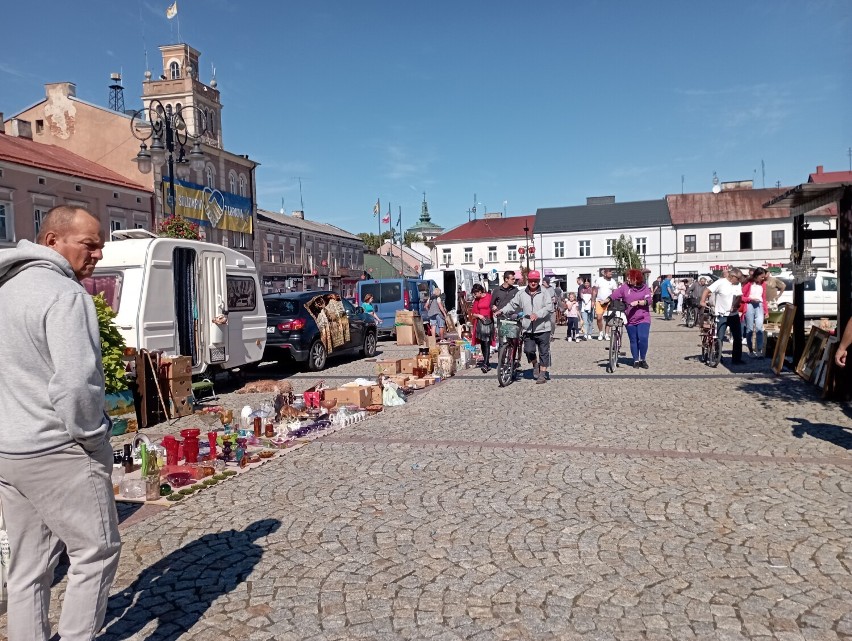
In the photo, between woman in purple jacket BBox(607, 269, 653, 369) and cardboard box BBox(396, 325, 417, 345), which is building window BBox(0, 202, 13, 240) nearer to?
cardboard box BBox(396, 325, 417, 345)

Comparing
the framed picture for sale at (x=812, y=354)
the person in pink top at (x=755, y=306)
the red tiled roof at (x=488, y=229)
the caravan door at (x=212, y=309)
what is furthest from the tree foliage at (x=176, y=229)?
the red tiled roof at (x=488, y=229)

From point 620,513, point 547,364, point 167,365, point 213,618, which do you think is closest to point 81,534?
point 213,618

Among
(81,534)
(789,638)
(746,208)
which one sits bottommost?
(789,638)

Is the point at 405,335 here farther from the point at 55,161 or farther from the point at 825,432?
the point at 55,161

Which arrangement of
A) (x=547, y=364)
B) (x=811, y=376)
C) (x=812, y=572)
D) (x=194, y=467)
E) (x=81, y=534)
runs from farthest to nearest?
(x=547, y=364) < (x=811, y=376) < (x=194, y=467) < (x=812, y=572) < (x=81, y=534)

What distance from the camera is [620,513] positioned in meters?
4.90

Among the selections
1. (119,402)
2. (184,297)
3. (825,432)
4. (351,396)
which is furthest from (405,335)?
(825,432)

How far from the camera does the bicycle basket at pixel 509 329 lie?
453 inches

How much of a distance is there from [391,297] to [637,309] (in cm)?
1148

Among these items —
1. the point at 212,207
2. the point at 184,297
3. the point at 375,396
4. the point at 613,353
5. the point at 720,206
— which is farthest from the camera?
the point at 720,206

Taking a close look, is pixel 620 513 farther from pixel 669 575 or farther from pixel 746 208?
pixel 746 208

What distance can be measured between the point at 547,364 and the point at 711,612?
830cm

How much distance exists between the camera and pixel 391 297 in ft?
75.9

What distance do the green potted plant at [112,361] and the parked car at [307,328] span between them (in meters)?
5.24
